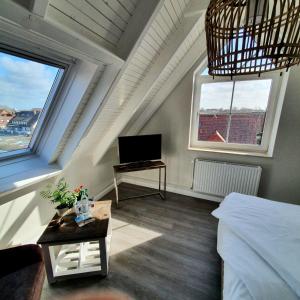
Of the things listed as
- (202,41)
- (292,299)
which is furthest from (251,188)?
(202,41)

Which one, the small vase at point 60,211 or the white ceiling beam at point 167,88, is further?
the white ceiling beam at point 167,88

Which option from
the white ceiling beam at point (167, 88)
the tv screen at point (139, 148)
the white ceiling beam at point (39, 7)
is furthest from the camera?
the tv screen at point (139, 148)

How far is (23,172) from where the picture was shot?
5.73 ft

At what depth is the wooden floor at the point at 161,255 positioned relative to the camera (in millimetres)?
1489

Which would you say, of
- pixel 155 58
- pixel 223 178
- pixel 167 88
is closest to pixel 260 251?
pixel 223 178

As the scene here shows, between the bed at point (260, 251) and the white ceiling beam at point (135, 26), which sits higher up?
the white ceiling beam at point (135, 26)

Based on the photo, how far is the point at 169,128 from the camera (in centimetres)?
299

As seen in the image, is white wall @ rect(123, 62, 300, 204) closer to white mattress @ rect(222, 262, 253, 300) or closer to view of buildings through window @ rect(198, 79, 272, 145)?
view of buildings through window @ rect(198, 79, 272, 145)

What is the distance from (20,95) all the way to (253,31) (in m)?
1.69

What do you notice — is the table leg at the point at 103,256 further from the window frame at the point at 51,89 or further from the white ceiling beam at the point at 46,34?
the white ceiling beam at the point at 46,34

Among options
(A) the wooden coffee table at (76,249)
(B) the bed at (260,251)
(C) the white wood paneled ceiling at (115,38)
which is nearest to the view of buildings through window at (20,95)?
(C) the white wood paneled ceiling at (115,38)

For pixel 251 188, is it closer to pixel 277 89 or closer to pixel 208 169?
pixel 208 169

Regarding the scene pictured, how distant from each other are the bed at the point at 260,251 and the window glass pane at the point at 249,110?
4.15 ft

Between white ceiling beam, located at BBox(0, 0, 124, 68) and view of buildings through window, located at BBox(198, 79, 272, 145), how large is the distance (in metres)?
1.89
